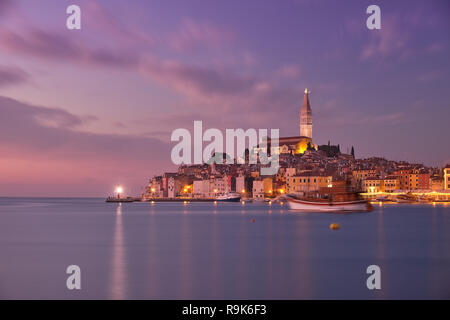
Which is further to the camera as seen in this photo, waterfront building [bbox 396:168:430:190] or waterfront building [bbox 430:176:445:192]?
waterfront building [bbox 396:168:430:190]

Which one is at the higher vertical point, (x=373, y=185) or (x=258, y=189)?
(x=373, y=185)

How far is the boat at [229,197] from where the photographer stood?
495 feet

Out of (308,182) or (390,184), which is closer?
(308,182)

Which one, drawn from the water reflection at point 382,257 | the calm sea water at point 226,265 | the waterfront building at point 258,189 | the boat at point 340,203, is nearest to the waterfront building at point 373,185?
the waterfront building at point 258,189

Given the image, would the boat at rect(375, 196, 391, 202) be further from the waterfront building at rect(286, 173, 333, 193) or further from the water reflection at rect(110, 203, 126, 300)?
the water reflection at rect(110, 203, 126, 300)

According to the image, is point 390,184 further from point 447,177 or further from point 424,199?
point 447,177

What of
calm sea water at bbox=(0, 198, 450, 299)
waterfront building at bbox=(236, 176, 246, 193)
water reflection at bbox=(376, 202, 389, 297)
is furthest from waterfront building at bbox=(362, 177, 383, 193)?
calm sea water at bbox=(0, 198, 450, 299)

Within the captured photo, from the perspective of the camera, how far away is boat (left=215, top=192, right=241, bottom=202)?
151000 millimetres

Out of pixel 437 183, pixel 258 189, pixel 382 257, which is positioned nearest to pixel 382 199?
pixel 437 183

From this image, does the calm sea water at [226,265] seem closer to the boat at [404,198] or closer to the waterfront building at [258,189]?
the boat at [404,198]

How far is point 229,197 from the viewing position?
153500 millimetres
